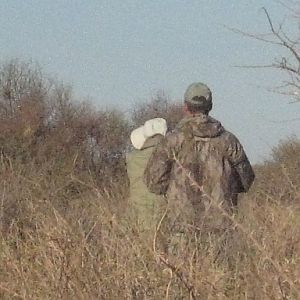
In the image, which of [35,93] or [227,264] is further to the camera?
[35,93]

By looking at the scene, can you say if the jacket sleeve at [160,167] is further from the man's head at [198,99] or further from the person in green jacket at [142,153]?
the person in green jacket at [142,153]

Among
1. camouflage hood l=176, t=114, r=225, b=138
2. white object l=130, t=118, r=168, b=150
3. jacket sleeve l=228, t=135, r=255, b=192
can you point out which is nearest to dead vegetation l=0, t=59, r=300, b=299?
jacket sleeve l=228, t=135, r=255, b=192

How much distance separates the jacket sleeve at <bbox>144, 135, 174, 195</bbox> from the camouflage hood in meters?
0.12

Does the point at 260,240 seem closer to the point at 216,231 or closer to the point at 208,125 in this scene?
the point at 216,231

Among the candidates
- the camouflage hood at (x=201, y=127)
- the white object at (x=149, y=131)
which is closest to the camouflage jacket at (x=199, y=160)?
the camouflage hood at (x=201, y=127)

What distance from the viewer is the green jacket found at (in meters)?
5.02

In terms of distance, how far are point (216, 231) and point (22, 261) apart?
1.13 m

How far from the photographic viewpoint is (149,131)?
22.4 ft

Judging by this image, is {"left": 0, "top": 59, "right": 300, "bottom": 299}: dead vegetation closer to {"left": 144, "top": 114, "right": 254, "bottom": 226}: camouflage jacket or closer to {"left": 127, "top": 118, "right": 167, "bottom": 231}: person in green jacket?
{"left": 144, "top": 114, "right": 254, "bottom": 226}: camouflage jacket

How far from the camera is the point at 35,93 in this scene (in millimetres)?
38031

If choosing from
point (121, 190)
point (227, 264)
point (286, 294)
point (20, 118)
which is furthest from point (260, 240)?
point (20, 118)

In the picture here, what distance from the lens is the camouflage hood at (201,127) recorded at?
535cm

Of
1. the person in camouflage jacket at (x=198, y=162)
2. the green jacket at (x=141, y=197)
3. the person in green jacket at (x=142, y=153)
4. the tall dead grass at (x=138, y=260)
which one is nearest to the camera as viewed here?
the tall dead grass at (x=138, y=260)

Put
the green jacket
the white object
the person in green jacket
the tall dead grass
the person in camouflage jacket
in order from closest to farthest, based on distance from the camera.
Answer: the tall dead grass
the green jacket
the person in camouflage jacket
the person in green jacket
the white object
